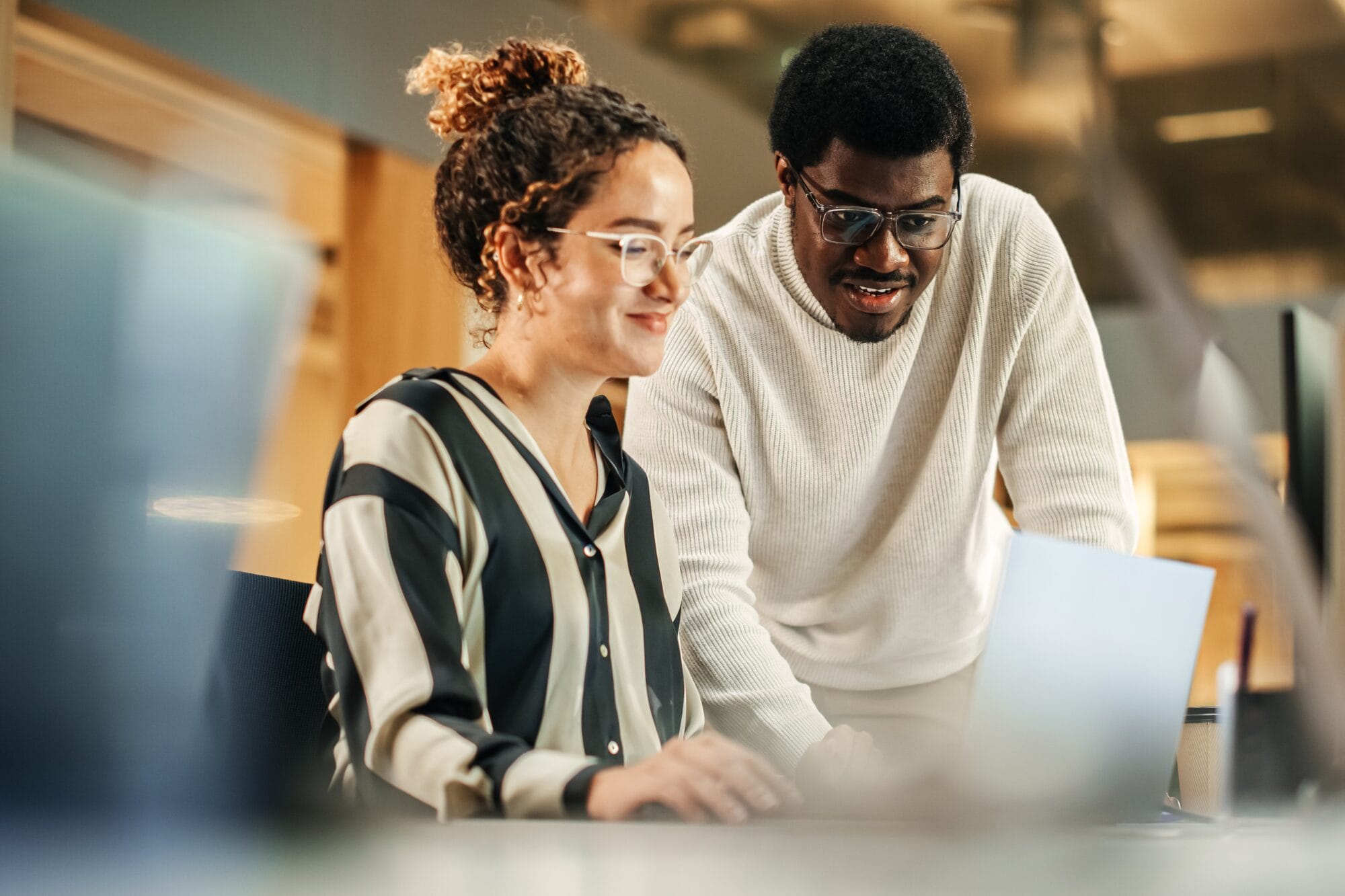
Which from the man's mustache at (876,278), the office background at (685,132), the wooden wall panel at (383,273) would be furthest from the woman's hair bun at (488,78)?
the wooden wall panel at (383,273)

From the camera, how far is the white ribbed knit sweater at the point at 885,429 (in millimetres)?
1608

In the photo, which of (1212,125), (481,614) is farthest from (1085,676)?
(1212,125)

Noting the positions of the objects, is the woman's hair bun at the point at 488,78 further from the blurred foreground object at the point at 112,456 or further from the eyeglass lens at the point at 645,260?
the blurred foreground object at the point at 112,456

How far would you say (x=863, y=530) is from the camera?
1.67m

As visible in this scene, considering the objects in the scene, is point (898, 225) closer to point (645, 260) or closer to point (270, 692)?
point (645, 260)

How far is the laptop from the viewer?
0.68 m

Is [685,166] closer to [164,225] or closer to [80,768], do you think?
[164,225]

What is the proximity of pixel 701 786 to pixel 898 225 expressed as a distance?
79 cm

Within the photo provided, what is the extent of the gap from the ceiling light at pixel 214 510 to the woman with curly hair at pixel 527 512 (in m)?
0.05

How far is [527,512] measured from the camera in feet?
3.67

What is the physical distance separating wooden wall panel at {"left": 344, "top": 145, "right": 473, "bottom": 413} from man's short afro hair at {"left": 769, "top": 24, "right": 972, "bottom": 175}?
2497 mm

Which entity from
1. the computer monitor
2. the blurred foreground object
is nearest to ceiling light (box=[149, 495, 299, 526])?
the blurred foreground object

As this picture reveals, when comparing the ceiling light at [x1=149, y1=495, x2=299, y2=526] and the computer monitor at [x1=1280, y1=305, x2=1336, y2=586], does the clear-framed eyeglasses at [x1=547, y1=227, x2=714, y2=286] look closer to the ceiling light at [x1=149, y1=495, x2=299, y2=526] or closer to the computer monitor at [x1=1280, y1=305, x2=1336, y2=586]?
the ceiling light at [x1=149, y1=495, x2=299, y2=526]

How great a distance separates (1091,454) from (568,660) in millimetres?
757
